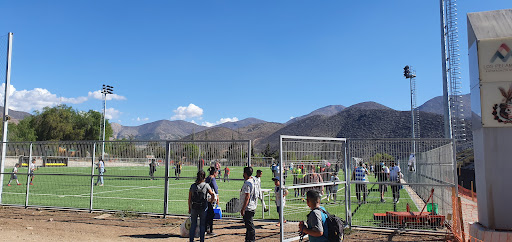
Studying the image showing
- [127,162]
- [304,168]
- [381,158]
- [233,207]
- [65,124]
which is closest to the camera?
[304,168]

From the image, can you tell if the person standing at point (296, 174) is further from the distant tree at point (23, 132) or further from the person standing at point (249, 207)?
the distant tree at point (23, 132)

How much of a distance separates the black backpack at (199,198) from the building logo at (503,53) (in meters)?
6.55

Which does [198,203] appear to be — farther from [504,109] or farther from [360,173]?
[360,173]

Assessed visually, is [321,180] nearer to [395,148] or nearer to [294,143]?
[294,143]

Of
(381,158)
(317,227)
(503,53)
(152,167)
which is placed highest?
(503,53)

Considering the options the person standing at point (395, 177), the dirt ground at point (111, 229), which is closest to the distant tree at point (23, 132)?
the dirt ground at point (111, 229)

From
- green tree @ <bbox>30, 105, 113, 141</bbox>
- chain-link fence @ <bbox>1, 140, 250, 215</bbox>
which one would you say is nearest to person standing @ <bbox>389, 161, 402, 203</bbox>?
chain-link fence @ <bbox>1, 140, 250, 215</bbox>

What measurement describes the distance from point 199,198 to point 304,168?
8.55 feet

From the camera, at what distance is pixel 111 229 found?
10.5m

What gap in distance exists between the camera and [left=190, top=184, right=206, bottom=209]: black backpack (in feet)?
26.4

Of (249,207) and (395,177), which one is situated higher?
(395,177)

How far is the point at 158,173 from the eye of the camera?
12820 millimetres

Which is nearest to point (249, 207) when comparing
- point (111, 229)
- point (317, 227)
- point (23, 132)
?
point (317, 227)

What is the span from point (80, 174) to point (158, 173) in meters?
2.95
